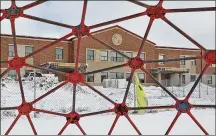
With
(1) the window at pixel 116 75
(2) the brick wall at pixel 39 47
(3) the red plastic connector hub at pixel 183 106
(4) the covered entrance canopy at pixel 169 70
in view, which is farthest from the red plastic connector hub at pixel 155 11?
(4) the covered entrance canopy at pixel 169 70

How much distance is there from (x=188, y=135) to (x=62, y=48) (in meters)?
14.5

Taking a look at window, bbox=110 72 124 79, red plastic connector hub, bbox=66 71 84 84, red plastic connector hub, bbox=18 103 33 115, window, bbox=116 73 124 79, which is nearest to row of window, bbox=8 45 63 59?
window, bbox=110 72 124 79

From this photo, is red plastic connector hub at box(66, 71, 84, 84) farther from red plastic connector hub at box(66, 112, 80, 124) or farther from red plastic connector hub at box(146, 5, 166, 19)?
red plastic connector hub at box(146, 5, 166, 19)

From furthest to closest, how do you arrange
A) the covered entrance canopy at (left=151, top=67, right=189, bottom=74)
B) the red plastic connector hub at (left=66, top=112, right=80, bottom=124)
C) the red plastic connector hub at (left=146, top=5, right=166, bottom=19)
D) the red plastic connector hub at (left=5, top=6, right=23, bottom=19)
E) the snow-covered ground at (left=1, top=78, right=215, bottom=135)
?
the covered entrance canopy at (left=151, top=67, right=189, bottom=74) → the snow-covered ground at (left=1, top=78, right=215, bottom=135) → the red plastic connector hub at (left=66, top=112, right=80, bottom=124) → the red plastic connector hub at (left=5, top=6, right=23, bottom=19) → the red plastic connector hub at (left=146, top=5, right=166, bottom=19)

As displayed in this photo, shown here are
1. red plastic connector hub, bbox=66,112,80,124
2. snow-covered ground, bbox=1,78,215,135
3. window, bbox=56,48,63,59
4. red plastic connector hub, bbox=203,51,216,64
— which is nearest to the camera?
red plastic connector hub, bbox=203,51,216,64

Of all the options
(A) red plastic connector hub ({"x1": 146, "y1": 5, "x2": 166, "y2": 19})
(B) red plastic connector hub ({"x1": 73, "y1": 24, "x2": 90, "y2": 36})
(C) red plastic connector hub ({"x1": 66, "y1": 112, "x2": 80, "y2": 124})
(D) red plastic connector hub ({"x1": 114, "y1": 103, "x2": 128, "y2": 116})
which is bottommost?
(C) red plastic connector hub ({"x1": 66, "y1": 112, "x2": 80, "y2": 124})

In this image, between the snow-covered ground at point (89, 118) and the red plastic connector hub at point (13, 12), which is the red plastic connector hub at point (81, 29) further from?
the snow-covered ground at point (89, 118)

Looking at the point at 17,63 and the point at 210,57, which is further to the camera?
the point at 17,63

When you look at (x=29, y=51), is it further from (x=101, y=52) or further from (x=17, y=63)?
(x=17, y=63)

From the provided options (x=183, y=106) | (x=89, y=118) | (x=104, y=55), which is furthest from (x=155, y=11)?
(x=104, y=55)

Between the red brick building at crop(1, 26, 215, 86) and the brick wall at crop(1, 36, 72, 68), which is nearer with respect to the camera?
the brick wall at crop(1, 36, 72, 68)

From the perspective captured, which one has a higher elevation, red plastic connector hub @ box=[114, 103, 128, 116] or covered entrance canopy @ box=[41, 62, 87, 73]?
covered entrance canopy @ box=[41, 62, 87, 73]

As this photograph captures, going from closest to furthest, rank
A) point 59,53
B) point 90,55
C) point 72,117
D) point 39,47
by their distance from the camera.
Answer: point 72,117 → point 39,47 → point 59,53 → point 90,55

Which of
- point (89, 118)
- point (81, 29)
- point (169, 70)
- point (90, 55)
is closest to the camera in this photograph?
point (81, 29)
